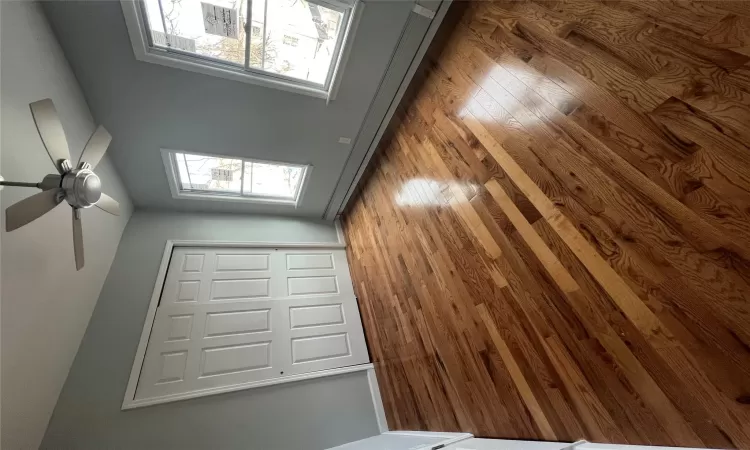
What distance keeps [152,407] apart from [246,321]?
0.93 m

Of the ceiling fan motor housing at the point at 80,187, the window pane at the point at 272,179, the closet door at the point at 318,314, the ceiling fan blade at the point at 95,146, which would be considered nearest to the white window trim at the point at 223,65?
the ceiling fan blade at the point at 95,146

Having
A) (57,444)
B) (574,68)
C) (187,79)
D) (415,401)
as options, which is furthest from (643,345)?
(57,444)

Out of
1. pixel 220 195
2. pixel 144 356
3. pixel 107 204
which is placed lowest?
pixel 144 356

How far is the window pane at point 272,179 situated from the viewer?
350 cm

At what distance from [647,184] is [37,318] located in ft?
10.8

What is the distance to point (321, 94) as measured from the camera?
2.58 m

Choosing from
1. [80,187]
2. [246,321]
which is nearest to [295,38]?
[80,187]

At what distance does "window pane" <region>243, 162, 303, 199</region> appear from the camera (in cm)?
350

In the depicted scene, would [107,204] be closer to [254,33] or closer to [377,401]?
[254,33]

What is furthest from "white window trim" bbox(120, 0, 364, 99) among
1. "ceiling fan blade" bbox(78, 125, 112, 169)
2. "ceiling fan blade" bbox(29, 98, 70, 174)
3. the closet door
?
the closet door

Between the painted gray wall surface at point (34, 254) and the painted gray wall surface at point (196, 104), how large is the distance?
0.54 feet

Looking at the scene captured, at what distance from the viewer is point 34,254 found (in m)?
1.78

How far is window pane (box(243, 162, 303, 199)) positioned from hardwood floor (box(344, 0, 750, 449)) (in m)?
2.01

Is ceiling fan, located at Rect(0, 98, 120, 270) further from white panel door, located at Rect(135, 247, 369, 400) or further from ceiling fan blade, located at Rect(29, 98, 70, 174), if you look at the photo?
white panel door, located at Rect(135, 247, 369, 400)
